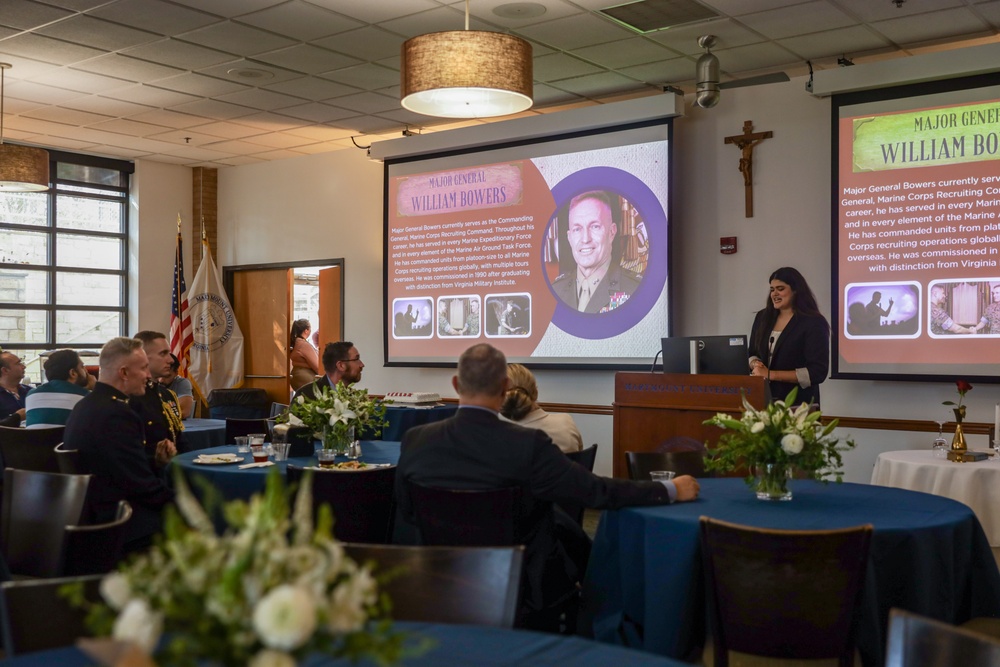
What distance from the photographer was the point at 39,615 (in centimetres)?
178

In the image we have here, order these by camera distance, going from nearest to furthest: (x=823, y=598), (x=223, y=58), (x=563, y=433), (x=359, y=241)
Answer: (x=823, y=598), (x=563, y=433), (x=223, y=58), (x=359, y=241)

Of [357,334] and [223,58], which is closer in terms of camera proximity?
[223,58]

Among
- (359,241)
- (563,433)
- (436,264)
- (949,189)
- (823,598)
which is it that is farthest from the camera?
(359,241)

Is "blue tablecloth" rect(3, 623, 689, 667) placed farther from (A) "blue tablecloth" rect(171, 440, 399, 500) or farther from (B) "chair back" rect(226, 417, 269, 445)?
(B) "chair back" rect(226, 417, 269, 445)

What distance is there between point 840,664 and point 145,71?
6.50 metres

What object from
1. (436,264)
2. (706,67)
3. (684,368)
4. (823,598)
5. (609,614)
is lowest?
(609,614)

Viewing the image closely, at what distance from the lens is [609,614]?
3.27m

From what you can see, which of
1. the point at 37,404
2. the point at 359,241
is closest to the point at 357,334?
the point at 359,241

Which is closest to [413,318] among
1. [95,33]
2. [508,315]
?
[508,315]

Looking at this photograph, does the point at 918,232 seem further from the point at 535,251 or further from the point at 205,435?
the point at 205,435

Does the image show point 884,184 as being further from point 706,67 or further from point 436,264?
point 436,264

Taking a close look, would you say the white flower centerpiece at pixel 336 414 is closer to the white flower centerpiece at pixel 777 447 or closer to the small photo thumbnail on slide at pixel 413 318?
the white flower centerpiece at pixel 777 447

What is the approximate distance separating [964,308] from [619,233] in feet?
8.61

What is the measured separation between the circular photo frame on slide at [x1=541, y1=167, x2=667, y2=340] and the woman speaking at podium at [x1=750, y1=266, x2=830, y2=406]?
4.07ft
